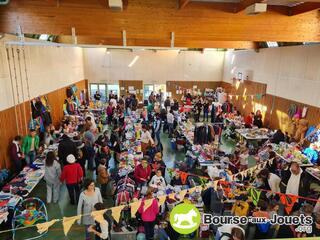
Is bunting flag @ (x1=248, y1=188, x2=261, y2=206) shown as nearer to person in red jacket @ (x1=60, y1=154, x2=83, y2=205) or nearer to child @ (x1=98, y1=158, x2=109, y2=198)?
child @ (x1=98, y1=158, x2=109, y2=198)

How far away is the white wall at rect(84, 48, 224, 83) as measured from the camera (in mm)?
17688

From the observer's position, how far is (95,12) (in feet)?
16.8

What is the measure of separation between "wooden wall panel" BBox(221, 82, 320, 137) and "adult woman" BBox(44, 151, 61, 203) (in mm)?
8487

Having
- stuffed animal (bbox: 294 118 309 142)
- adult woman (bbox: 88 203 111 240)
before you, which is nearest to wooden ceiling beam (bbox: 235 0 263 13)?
adult woman (bbox: 88 203 111 240)

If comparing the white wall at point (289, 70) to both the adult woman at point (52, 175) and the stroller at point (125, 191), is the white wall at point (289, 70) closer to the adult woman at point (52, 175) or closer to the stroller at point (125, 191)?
the stroller at point (125, 191)

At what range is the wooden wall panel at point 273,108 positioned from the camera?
359 inches

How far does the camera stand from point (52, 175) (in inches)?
242

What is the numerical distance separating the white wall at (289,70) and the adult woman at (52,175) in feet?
28.4

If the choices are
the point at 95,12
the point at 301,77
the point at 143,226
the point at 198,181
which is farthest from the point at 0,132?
the point at 301,77

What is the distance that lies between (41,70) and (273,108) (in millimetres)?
10280

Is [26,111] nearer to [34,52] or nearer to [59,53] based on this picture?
[34,52]

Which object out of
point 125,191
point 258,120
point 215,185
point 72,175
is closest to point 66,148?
point 72,175

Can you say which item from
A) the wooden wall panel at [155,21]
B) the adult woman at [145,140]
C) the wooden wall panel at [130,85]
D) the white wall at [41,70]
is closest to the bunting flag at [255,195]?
the wooden wall panel at [155,21]

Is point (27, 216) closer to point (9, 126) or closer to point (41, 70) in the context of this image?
point (9, 126)
